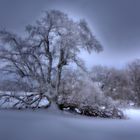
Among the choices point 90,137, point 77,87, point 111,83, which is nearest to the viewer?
point 90,137

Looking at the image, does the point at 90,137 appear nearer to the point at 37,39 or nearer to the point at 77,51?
the point at 77,51

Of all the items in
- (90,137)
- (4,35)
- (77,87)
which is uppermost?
(4,35)

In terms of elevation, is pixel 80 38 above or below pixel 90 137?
above

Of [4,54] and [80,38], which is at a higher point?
[80,38]

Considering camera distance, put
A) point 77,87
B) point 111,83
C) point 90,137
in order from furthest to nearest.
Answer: point 111,83 < point 77,87 < point 90,137

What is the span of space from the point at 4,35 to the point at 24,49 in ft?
3.92

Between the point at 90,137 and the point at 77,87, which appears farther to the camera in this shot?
the point at 77,87

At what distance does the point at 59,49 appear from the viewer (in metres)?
12.1

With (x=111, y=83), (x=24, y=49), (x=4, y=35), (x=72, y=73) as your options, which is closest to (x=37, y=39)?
(x=24, y=49)

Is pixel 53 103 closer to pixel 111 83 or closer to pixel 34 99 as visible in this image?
pixel 34 99

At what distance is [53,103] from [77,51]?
2.91 meters

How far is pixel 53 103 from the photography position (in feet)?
38.2

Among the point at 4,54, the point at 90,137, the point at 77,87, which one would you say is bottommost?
the point at 90,137

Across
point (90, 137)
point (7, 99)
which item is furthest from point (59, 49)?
point (90, 137)
